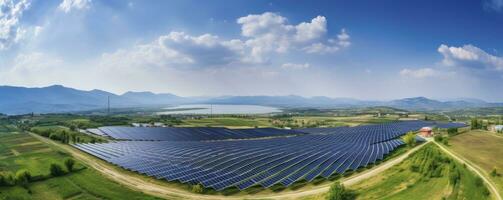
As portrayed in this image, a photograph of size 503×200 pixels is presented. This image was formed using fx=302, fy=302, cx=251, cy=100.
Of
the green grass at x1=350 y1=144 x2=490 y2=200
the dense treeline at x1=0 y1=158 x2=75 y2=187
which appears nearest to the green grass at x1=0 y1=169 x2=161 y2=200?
the dense treeline at x1=0 y1=158 x2=75 y2=187

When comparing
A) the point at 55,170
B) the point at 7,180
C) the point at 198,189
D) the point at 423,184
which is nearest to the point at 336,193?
the point at 423,184

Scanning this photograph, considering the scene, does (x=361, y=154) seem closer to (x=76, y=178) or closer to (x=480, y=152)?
(x=480, y=152)

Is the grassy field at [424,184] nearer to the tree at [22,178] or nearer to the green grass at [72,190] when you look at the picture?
the green grass at [72,190]

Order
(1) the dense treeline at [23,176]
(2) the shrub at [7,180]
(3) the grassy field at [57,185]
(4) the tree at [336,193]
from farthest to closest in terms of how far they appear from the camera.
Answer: (1) the dense treeline at [23,176], (2) the shrub at [7,180], (3) the grassy field at [57,185], (4) the tree at [336,193]

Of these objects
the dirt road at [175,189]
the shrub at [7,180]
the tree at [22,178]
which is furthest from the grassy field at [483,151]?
the shrub at [7,180]

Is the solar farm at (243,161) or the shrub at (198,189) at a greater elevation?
the solar farm at (243,161)

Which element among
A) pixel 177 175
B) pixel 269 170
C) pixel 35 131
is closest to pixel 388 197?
pixel 269 170

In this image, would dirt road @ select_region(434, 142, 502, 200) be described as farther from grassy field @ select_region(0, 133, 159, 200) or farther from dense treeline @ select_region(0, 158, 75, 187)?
dense treeline @ select_region(0, 158, 75, 187)

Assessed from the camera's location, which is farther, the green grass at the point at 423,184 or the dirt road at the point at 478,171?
the green grass at the point at 423,184
